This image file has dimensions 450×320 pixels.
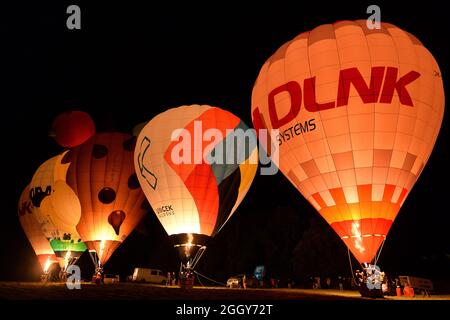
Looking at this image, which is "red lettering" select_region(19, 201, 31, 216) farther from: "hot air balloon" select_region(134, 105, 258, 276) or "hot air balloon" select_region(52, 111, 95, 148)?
"hot air balloon" select_region(134, 105, 258, 276)

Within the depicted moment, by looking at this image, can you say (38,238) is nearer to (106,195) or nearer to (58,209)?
(58,209)

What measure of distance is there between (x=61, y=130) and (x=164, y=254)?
20490 mm

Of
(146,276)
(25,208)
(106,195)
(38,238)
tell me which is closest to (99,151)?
(106,195)

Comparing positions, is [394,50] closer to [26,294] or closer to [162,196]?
[162,196]

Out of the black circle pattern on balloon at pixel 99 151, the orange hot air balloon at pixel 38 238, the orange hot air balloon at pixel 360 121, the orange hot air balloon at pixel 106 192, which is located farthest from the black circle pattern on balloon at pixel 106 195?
the orange hot air balloon at pixel 360 121

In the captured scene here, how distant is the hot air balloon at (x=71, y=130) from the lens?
21438 millimetres

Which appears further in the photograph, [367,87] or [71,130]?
[71,130]

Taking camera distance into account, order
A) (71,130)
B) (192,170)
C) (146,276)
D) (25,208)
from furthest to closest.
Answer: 1. (25,208)
2. (146,276)
3. (71,130)
4. (192,170)

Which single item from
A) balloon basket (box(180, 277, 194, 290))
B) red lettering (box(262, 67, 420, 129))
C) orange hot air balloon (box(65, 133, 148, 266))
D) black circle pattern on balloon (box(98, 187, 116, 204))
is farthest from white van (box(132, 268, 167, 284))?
red lettering (box(262, 67, 420, 129))

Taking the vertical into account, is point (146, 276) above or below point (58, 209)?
below

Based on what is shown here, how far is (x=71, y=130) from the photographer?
843 inches

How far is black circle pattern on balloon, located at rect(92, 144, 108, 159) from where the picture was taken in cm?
1870

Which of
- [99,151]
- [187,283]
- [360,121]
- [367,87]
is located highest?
[99,151]

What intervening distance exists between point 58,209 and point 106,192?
144 inches
